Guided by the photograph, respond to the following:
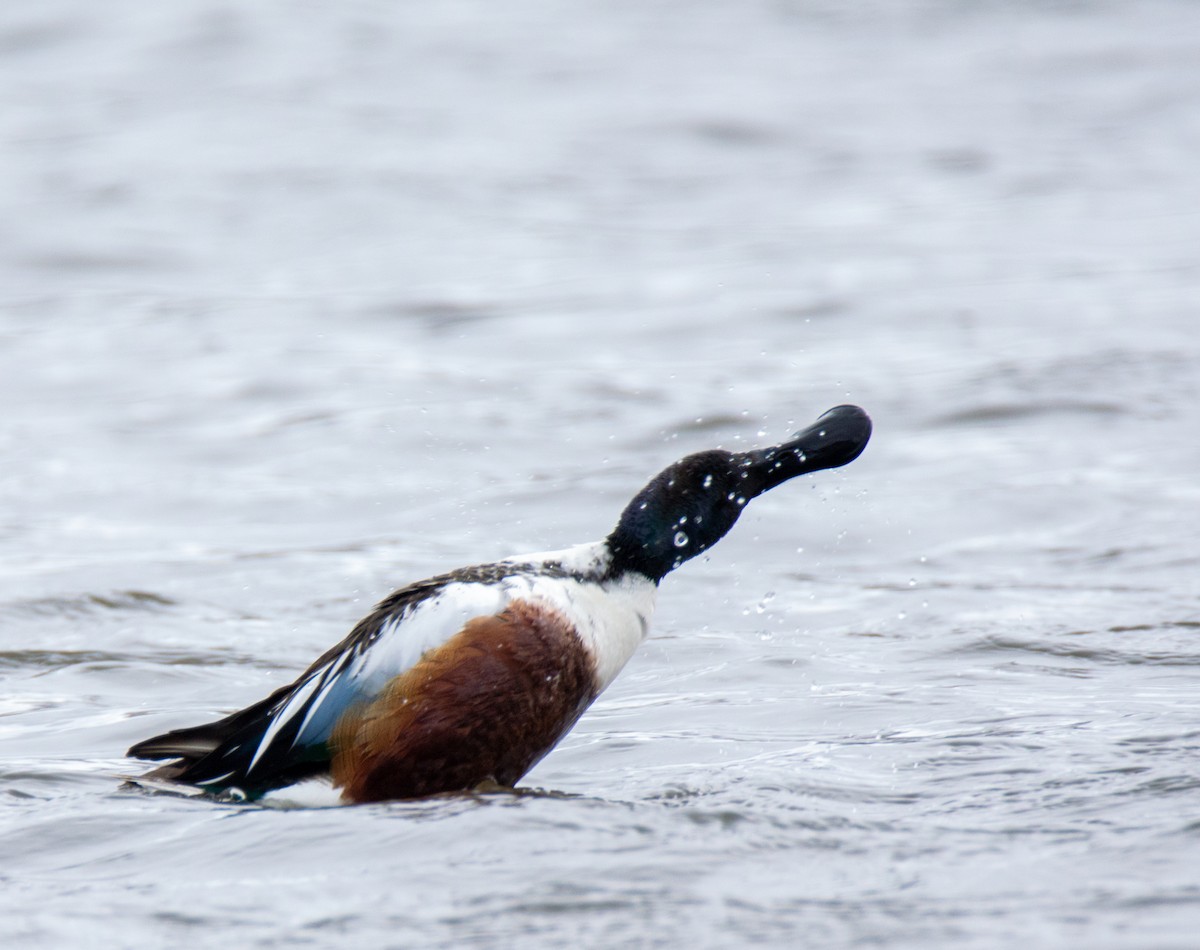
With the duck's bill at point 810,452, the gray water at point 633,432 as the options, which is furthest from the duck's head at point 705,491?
the gray water at point 633,432

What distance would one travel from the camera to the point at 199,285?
43.4 ft

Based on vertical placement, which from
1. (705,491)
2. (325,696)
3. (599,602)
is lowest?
(325,696)

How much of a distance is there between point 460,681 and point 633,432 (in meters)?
5.68

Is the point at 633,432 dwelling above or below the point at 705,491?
below

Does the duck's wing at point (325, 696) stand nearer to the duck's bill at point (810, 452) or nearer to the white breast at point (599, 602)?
the white breast at point (599, 602)

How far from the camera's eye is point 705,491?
16.9ft

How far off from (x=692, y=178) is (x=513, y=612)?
11383 millimetres

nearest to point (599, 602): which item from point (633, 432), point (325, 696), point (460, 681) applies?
point (460, 681)

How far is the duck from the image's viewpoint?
4.66m

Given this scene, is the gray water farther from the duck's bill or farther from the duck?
the duck's bill

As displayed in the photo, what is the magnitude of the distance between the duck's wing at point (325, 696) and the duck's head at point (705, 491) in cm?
46

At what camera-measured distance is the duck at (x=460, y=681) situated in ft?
15.3

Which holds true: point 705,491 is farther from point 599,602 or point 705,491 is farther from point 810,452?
point 599,602

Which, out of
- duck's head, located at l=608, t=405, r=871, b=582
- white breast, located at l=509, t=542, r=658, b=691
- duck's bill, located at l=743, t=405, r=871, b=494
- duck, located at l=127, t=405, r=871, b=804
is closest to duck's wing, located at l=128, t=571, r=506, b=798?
duck, located at l=127, t=405, r=871, b=804
